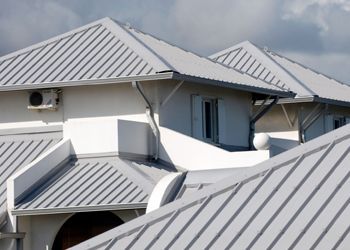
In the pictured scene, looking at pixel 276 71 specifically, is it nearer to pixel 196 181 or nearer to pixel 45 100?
pixel 45 100

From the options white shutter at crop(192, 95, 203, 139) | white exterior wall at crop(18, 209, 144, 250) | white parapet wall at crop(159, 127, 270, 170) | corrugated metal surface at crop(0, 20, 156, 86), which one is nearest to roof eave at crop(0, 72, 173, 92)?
corrugated metal surface at crop(0, 20, 156, 86)

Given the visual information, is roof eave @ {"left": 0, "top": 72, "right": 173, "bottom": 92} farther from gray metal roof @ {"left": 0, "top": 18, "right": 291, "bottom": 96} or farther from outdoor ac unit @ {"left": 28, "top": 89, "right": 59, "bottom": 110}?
outdoor ac unit @ {"left": 28, "top": 89, "right": 59, "bottom": 110}

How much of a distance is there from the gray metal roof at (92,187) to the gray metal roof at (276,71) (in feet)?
35.5

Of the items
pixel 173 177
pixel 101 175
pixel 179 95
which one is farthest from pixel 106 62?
pixel 173 177

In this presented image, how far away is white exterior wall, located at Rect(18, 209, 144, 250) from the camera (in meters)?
27.0

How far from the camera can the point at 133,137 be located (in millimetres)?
28406

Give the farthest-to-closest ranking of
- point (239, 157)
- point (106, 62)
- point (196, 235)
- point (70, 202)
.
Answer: point (106, 62) < point (239, 157) < point (70, 202) < point (196, 235)

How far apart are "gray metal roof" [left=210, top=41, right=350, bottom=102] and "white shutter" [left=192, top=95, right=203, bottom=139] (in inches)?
261

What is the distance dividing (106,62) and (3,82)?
2.58 m

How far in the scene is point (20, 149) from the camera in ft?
96.3

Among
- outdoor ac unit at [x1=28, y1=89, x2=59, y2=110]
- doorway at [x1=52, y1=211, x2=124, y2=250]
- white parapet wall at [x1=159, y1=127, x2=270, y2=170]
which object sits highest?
outdoor ac unit at [x1=28, y1=89, x2=59, y2=110]

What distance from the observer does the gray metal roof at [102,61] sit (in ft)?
96.5

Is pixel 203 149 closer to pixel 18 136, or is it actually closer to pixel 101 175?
pixel 101 175

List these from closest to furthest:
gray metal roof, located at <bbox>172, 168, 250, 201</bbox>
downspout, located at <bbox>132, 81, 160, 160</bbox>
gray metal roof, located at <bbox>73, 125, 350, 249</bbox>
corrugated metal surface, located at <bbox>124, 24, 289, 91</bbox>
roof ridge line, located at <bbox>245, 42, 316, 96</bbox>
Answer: gray metal roof, located at <bbox>73, 125, 350, 249</bbox> → gray metal roof, located at <bbox>172, 168, 250, 201</bbox> → downspout, located at <bbox>132, 81, 160, 160</bbox> → corrugated metal surface, located at <bbox>124, 24, 289, 91</bbox> → roof ridge line, located at <bbox>245, 42, 316, 96</bbox>
